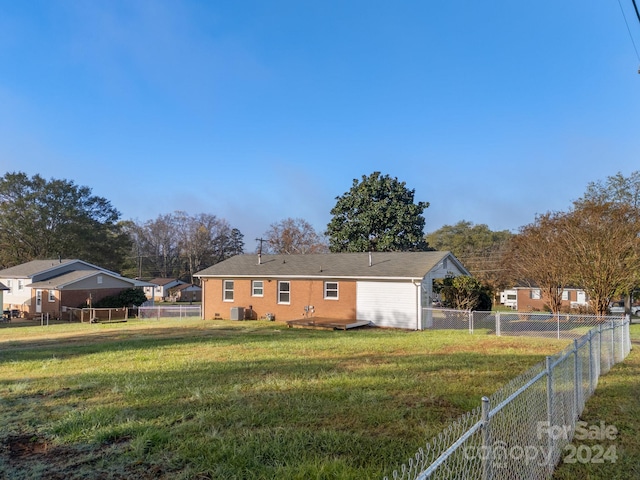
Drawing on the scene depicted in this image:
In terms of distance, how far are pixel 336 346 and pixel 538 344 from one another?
234 inches

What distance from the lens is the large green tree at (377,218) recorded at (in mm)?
33094

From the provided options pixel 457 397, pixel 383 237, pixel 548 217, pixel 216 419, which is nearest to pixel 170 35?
pixel 216 419

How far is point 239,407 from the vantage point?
5.52 m

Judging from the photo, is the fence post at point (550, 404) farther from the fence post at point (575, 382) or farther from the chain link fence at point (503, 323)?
the chain link fence at point (503, 323)

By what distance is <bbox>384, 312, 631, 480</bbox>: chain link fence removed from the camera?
8.30ft

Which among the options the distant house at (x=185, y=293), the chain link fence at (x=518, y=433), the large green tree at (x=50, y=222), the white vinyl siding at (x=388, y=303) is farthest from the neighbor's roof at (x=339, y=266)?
the distant house at (x=185, y=293)

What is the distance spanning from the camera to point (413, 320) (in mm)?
17234

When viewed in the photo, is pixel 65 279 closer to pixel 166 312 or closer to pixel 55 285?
pixel 55 285

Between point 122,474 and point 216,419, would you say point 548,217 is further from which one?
point 122,474

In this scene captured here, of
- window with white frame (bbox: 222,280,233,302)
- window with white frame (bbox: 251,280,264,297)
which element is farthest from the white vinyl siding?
window with white frame (bbox: 222,280,233,302)

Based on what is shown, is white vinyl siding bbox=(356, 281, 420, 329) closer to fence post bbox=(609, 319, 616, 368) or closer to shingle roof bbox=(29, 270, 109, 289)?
fence post bbox=(609, 319, 616, 368)

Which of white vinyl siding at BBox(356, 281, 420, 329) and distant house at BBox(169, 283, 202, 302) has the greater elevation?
white vinyl siding at BBox(356, 281, 420, 329)

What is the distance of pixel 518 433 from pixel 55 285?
33.9 metres

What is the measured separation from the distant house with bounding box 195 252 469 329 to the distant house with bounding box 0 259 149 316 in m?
13.2
